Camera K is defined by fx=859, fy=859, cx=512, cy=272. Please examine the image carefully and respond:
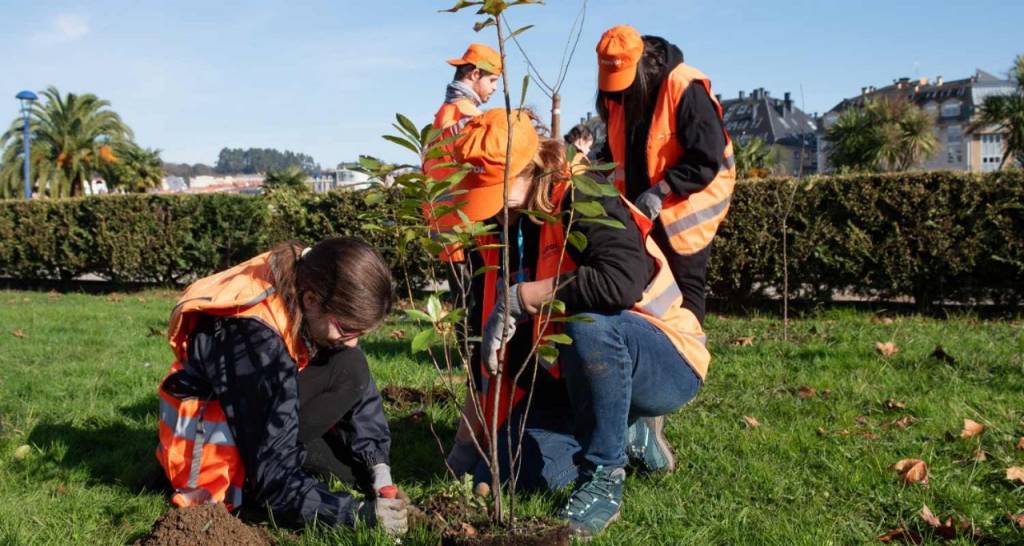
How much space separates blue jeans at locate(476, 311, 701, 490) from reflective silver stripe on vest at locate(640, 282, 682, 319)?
0.17 ft

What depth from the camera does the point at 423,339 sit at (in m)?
1.87

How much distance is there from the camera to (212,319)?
2707 mm

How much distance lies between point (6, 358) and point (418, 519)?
4523mm

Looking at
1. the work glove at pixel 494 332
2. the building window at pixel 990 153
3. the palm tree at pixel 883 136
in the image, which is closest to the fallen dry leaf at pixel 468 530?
the work glove at pixel 494 332

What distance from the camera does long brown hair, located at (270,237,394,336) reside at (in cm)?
253

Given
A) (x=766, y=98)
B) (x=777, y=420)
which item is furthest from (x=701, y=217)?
(x=766, y=98)

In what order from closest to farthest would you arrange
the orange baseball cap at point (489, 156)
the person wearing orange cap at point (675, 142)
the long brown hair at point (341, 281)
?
the orange baseball cap at point (489, 156) → the long brown hair at point (341, 281) → the person wearing orange cap at point (675, 142)

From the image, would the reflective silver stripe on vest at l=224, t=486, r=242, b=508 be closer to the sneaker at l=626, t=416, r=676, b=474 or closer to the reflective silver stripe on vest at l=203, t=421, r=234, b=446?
the reflective silver stripe on vest at l=203, t=421, r=234, b=446

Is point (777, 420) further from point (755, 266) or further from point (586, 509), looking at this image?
point (755, 266)

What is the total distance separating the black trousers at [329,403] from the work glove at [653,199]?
1250 mm

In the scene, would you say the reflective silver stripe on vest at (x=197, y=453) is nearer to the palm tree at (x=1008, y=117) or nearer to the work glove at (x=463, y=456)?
the work glove at (x=463, y=456)

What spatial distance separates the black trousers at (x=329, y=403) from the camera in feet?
9.53

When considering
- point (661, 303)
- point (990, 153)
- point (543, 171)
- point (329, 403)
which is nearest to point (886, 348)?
point (661, 303)

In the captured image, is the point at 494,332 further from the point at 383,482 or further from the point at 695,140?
the point at 695,140
